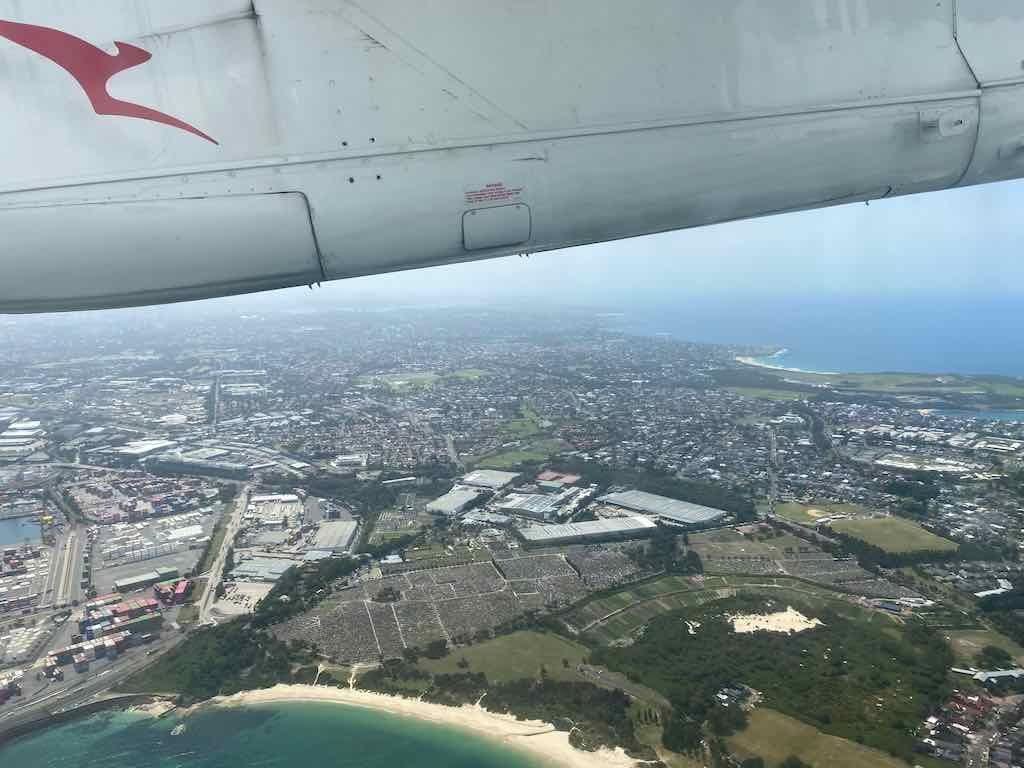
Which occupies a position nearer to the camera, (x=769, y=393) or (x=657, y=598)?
(x=657, y=598)

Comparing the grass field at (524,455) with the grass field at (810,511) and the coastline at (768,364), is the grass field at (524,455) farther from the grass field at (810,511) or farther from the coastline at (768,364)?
the coastline at (768,364)

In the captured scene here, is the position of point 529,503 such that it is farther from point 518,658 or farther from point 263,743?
point 263,743

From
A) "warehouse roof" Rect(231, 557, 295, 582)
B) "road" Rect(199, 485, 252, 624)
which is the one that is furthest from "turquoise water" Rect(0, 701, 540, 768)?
"warehouse roof" Rect(231, 557, 295, 582)

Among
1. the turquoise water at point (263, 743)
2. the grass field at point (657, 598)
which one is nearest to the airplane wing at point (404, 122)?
the turquoise water at point (263, 743)

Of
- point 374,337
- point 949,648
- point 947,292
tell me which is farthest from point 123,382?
point 947,292

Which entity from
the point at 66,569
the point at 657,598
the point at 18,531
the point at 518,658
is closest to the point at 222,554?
the point at 66,569

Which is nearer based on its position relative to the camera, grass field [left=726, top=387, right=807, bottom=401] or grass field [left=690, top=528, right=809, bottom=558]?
grass field [left=690, top=528, right=809, bottom=558]

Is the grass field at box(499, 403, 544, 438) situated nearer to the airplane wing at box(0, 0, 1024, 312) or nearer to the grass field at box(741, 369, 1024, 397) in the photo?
the grass field at box(741, 369, 1024, 397)
